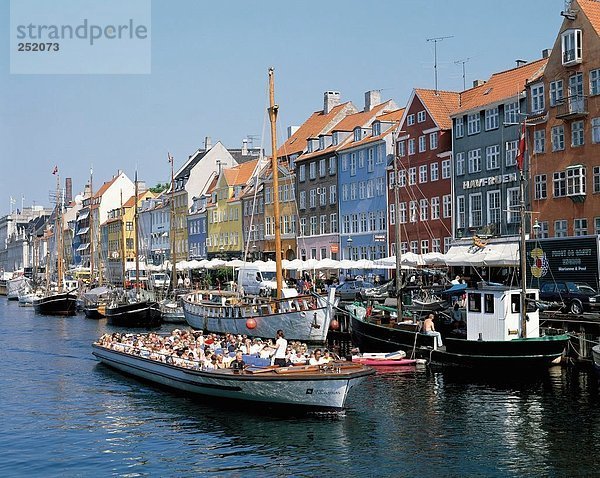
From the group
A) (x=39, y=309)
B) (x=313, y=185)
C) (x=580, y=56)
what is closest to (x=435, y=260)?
(x=580, y=56)


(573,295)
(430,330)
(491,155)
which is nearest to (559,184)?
(491,155)

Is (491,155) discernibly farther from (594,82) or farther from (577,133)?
(594,82)

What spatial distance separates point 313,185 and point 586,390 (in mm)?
55697

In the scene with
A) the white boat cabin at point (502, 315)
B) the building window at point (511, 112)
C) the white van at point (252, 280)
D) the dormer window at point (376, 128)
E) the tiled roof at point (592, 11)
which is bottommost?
the white boat cabin at point (502, 315)

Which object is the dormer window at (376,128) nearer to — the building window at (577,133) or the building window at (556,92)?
the building window at (556,92)

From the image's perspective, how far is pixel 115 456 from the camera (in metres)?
23.6

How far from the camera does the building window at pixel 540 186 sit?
55.5 meters

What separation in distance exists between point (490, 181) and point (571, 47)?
427 inches

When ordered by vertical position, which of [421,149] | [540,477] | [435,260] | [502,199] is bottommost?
[540,477]

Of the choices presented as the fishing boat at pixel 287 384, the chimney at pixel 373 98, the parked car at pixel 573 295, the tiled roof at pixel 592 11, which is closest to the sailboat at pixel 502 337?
the parked car at pixel 573 295

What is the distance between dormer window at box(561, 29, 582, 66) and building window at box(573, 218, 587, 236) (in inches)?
368

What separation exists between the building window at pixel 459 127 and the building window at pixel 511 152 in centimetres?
537

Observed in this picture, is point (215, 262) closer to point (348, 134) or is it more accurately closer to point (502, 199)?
point (348, 134)

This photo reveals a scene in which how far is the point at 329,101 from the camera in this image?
92438 mm
